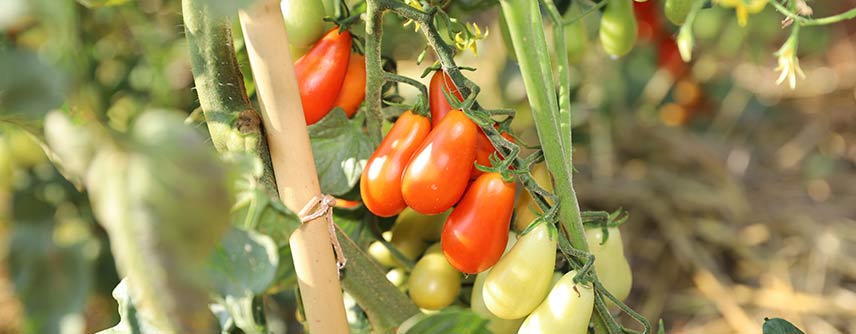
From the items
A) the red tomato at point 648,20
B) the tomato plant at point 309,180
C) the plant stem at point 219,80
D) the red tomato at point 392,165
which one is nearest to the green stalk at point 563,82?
the tomato plant at point 309,180

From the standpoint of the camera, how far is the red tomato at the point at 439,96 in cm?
67

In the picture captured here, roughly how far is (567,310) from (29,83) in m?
0.39

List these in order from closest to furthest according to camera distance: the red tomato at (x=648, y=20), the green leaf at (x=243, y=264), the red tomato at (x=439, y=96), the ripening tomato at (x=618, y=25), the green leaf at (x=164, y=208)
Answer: the green leaf at (x=164, y=208) → the green leaf at (x=243, y=264) → the red tomato at (x=439, y=96) → the ripening tomato at (x=618, y=25) → the red tomato at (x=648, y=20)

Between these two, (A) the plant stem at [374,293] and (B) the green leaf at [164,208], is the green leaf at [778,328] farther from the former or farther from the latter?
(B) the green leaf at [164,208]

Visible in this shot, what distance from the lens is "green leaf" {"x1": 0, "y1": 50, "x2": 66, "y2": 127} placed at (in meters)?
0.36

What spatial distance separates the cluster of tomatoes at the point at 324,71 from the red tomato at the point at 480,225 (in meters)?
0.15

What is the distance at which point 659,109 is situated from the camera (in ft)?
5.99

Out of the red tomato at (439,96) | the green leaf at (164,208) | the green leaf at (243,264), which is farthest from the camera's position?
the red tomato at (439,96)

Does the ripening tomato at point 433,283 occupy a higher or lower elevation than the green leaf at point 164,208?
lower

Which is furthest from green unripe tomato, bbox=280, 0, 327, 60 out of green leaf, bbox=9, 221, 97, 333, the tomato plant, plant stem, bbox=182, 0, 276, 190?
green leaf, bbox=9, 221, 97, 333

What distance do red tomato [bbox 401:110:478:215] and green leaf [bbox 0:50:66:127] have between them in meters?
0.30

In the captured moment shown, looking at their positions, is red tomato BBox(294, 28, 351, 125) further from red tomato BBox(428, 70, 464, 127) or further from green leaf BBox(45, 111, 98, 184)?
green leaf BBox(45, 111, 98, 184)

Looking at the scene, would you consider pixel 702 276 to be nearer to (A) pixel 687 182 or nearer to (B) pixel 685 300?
(B) pixel 685 300

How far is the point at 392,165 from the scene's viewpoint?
2.14ft
